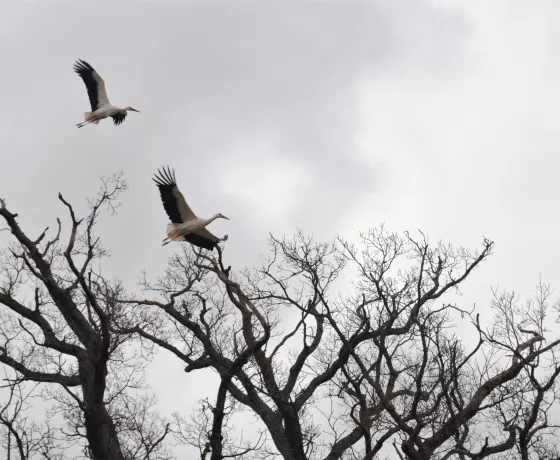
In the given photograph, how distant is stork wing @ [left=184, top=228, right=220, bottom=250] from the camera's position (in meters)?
15.2

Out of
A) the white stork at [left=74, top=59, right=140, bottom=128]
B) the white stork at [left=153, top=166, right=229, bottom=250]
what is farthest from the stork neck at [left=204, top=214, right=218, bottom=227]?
the white stork at [left=74, top=59, right=140, bottom=128]

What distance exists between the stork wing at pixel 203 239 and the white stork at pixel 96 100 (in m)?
3.69

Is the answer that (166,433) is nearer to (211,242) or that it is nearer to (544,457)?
(211,242)

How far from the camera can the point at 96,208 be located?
56.1 feet

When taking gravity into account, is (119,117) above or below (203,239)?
above

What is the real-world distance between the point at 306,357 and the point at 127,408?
12.4ft

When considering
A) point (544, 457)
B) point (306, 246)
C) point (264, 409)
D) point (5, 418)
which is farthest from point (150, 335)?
point (544, 457)

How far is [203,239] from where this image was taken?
15.3 m

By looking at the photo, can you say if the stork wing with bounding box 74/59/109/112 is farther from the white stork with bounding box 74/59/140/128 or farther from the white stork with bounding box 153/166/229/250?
the white stork with bounding box 153/166/229/250

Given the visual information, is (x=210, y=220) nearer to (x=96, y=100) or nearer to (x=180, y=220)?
(x=180, y=220)

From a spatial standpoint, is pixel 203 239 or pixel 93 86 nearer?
pixel 203 239

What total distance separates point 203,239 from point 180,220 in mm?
689

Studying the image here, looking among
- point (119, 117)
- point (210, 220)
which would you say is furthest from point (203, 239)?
point (119, 117)

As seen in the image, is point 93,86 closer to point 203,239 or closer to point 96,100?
point 96,100
